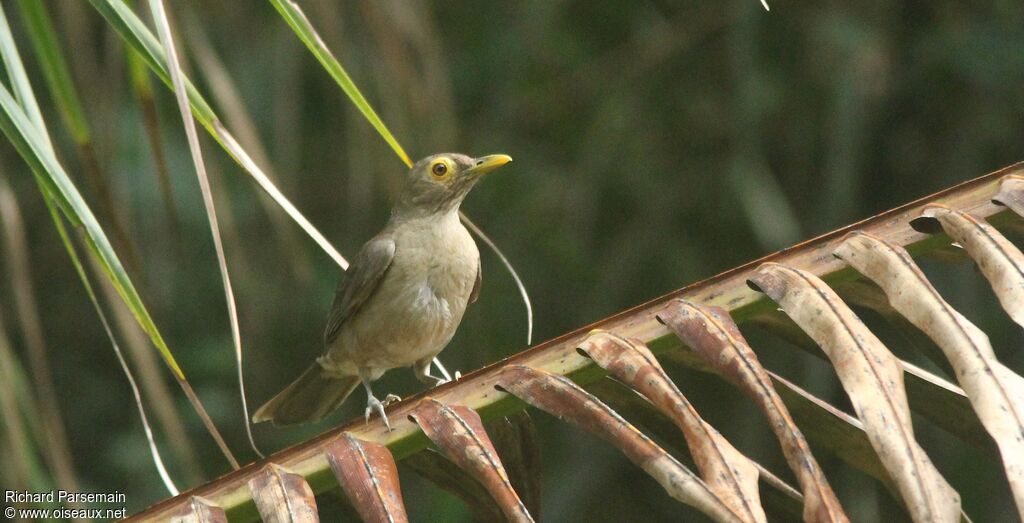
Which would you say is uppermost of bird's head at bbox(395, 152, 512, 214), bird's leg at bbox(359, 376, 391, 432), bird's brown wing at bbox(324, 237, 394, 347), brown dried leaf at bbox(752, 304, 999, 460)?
bird's head at bbox(395, 152, 512, 214)

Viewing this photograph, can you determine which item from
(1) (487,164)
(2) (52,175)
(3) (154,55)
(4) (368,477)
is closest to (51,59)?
(3) (154,55)

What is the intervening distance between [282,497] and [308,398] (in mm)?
2712

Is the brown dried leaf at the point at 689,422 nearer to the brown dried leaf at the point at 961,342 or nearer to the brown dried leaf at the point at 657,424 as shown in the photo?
the brown dried leaf at the point at 657,424

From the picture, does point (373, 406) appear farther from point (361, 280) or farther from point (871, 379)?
point (871, 379)

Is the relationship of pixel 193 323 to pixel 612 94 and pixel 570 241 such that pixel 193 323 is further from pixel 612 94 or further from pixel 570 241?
pixel 612 94

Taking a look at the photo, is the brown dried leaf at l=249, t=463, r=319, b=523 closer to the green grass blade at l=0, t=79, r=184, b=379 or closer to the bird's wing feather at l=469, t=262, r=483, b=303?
the green grass blade at l=0, t=79, r=184, b=379

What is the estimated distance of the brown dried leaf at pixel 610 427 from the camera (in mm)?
2084

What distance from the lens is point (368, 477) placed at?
2.47m

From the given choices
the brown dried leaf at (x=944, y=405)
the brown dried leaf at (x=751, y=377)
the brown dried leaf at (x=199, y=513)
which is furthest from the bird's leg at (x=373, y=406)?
the brown dried leaf at (x=944, y=405)

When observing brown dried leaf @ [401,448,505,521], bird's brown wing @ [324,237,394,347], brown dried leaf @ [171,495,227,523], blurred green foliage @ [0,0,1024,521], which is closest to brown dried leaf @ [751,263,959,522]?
brown dried leaf @ [401,448,505,521]

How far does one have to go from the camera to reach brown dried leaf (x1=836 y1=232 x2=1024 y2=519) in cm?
200

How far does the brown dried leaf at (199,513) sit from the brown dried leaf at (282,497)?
7 centimetres

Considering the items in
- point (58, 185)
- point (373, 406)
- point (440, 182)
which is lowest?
point (373, 406)

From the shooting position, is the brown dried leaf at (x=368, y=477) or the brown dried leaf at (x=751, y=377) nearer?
the brown dried leaf at (x=751, y=377)
